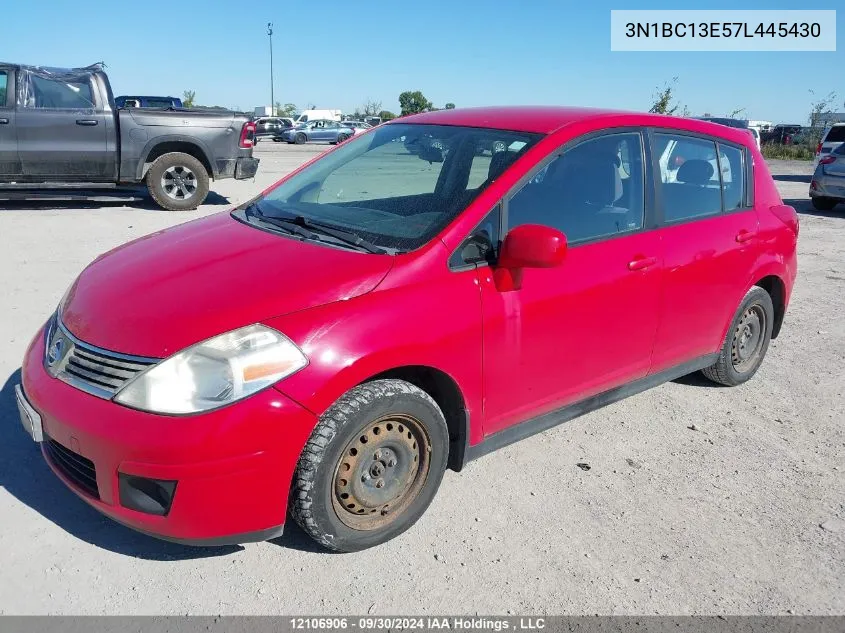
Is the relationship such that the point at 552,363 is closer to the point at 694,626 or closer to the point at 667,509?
the point at 667,509

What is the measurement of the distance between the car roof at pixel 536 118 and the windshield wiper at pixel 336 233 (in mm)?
980

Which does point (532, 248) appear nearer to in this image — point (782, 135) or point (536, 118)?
point (536, 118)

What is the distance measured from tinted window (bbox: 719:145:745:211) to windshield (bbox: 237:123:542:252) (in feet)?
5.36

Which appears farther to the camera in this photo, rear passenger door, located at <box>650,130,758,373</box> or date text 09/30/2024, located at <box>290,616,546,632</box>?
rear passenger door, located at <box>650,130,758,373</box>

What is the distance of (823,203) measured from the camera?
1370 cm

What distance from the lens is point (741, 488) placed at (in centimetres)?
347

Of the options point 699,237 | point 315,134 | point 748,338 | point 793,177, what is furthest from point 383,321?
point 315,134

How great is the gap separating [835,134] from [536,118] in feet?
58.5

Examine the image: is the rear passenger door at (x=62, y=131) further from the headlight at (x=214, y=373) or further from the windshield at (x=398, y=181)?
the headlight at (x=214, y=373)

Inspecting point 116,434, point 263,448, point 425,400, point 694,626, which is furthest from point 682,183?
point 116,434

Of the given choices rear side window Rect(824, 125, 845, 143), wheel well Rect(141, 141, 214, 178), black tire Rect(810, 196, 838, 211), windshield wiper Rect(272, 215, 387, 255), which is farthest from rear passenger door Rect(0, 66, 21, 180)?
rear side window Rect(824, 125, 845, 143)

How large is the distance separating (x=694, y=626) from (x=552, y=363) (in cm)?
122

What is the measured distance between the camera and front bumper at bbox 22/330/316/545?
2.35 metres

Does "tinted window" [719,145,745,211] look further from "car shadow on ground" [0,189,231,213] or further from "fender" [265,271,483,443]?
"car shadow on ground" [0,189,231,213]
